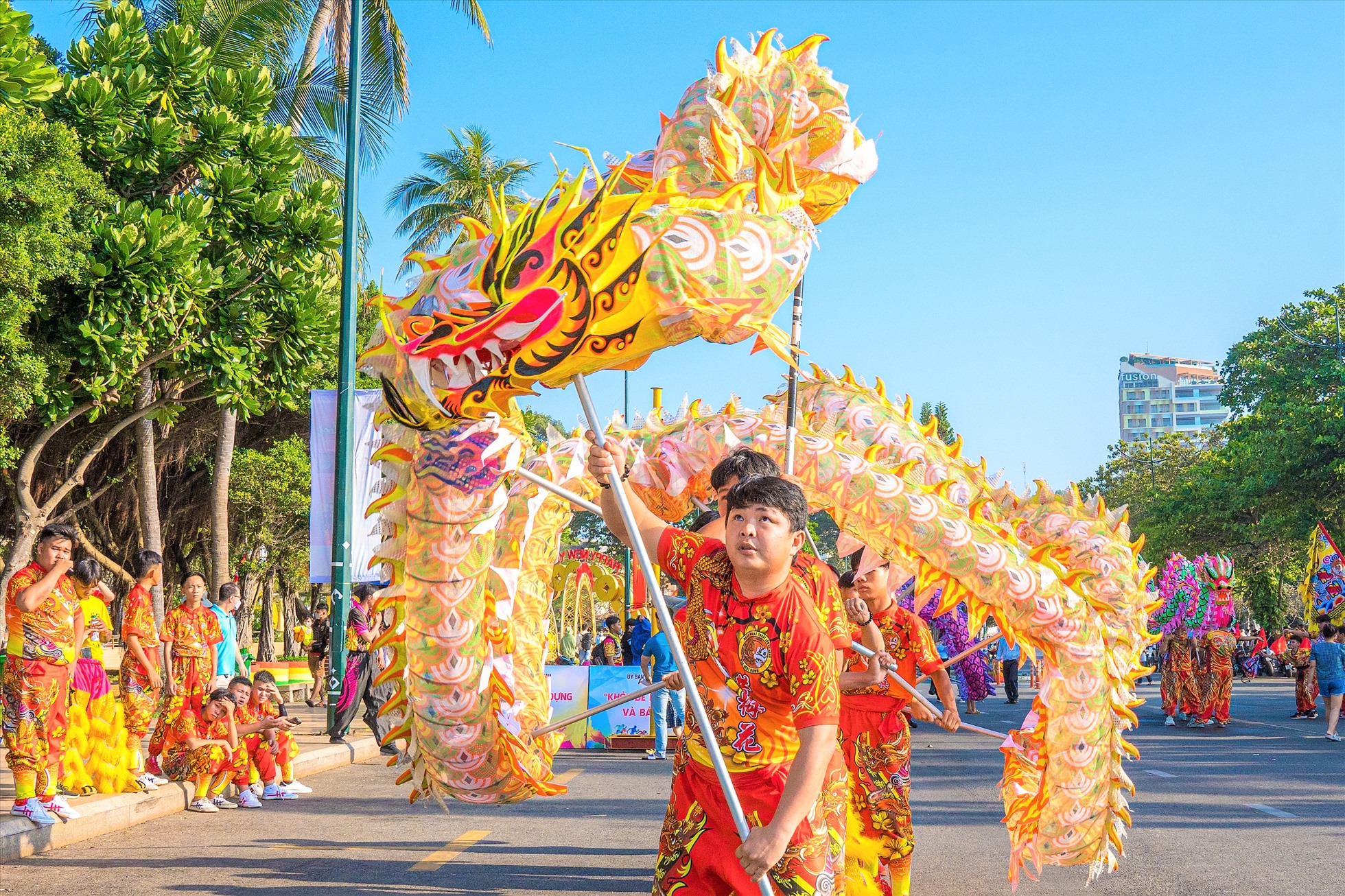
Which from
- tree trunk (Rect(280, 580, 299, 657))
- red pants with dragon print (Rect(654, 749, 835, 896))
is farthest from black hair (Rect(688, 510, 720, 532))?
tree trunk (Rect(280, 580, 299, 657))

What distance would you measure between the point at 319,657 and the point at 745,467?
20272 millimetres

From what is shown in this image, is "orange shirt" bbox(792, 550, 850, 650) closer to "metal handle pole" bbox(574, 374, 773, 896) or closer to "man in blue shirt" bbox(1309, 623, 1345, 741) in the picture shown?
"metal handle pole" bbox(574, 374, 773, 896)

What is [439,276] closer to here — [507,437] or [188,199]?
[507,437]

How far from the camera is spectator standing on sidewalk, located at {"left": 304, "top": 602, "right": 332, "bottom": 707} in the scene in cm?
1962

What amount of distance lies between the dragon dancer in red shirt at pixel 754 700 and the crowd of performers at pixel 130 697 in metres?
Result: 5.93

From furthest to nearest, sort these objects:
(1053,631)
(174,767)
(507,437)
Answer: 1. (174,767)
2. (1053,631)
3. (507,437)

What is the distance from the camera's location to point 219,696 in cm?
995

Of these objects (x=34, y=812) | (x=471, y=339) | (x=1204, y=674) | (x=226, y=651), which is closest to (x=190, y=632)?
(x=226, y=651)

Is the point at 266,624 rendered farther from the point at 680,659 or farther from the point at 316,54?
the point at 680,659

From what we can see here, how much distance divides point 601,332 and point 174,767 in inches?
292

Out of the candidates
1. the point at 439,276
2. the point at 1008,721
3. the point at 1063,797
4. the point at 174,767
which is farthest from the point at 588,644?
the point at 439,276

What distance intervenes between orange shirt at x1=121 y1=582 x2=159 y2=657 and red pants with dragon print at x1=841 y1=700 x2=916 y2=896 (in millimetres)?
6235

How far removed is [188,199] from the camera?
15742 millimetres

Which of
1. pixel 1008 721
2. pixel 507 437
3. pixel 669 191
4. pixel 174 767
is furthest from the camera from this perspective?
pixel 1008 721
